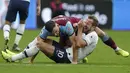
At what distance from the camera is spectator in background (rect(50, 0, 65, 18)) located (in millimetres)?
22312

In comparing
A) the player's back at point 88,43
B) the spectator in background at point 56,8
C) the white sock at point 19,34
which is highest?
the player's back at point 88,43

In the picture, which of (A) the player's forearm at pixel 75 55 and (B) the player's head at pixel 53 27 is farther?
(A) the player's forearm at pixel 75 55

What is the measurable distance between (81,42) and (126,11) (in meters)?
14.1

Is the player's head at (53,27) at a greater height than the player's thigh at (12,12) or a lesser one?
greater

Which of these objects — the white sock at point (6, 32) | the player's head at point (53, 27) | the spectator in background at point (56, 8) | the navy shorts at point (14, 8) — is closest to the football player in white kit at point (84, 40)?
the player's head at point (53, 27)

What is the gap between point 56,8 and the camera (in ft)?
75.7

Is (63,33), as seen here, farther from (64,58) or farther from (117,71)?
(117,71)

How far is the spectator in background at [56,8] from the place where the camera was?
2231cm

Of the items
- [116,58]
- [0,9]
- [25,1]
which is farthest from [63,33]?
[0,9]

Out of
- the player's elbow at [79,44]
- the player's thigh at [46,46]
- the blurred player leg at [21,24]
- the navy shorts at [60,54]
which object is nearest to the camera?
the player's thigh at [46,46]

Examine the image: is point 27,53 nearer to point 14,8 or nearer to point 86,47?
point 86,47

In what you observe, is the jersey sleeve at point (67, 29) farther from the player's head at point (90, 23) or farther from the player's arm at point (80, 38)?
the player's head at point (90, 23)

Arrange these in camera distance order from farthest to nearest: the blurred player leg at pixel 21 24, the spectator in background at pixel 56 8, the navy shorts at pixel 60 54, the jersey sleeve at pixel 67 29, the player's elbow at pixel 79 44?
the spectator in background at pixel 56 8 → the blurred player leg at pixel 21 24 → the navy shorts at pixel 60 54 → the player's elbow at pixel 79 44 → the jersey sleeve at pixel 67 29

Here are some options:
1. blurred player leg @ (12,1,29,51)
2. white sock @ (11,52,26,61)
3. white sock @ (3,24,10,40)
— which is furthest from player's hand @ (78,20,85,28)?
blurred player leg @ (12,1,29,51)
